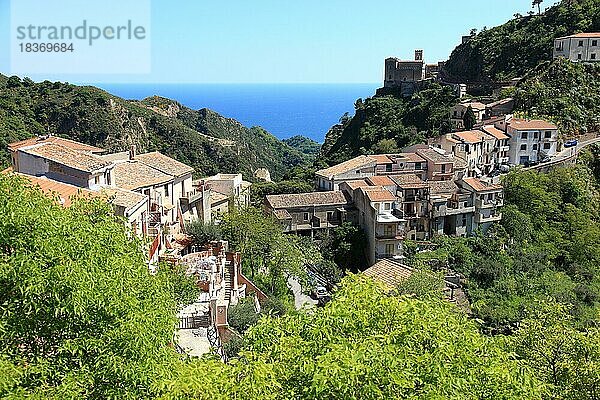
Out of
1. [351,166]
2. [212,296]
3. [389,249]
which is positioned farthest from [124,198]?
[351,166]

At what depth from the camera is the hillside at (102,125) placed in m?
57.2

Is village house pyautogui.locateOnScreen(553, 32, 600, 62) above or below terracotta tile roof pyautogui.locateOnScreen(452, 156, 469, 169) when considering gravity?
above

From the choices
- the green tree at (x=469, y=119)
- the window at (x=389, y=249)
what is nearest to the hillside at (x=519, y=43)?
the green tree at (x=469, y=119)

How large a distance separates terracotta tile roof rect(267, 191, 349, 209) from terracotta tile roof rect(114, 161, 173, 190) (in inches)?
308

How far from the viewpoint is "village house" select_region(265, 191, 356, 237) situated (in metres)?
37.4

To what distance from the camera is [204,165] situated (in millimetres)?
77250

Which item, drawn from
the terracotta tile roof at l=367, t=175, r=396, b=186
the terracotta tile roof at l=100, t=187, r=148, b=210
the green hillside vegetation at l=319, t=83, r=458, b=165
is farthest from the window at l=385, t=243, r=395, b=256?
the green hillside vegetation at l=319, t=83, r=458, b=165

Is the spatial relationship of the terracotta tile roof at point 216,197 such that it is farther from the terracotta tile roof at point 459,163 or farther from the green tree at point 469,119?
the green tree at point 469,119

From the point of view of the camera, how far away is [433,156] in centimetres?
4428

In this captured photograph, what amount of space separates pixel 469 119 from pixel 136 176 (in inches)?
1355

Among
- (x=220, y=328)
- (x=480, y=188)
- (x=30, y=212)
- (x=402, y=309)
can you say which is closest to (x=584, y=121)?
(x=480, y=188)

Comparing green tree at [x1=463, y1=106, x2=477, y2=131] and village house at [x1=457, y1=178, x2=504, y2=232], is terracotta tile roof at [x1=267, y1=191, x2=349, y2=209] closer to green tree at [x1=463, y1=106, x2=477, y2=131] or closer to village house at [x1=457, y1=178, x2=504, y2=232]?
village house at [x1=457, y1=178, x2=504, y2=232]

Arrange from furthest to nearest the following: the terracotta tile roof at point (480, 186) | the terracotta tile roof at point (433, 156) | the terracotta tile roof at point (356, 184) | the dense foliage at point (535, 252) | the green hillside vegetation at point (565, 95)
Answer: the green hillside vegetation at point (565, 95), the terracotta tile roof at point (433, 156), the terracotta tile roof at point (480, 186), the terracotta tile roof at point (356, 184), the dense foliage at point (535, 252)

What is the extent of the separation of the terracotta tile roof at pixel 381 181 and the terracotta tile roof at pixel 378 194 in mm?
1430
